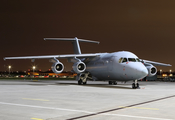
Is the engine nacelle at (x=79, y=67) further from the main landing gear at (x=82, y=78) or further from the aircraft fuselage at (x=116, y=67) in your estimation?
the main landing gear at (x=82, y=78)

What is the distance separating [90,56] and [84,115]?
69.5 feet

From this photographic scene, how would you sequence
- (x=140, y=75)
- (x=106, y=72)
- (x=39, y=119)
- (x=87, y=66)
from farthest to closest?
(x=87, y=66)
(x=106, y=72)
(x=140, y=75)
(x=39, y=119)

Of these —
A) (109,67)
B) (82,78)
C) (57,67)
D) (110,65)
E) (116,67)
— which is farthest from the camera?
(82,78)

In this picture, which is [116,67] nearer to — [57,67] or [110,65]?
[110,65]

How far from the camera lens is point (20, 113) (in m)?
7.84

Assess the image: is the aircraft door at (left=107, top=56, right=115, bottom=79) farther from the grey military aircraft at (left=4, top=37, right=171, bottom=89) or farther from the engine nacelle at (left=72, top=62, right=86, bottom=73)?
A: the engine nacelle at (left=72, top=62, right=86, bottom=73)

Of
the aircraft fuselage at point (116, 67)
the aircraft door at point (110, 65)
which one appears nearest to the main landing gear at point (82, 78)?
the aircraft fuselage at point (116, 67)

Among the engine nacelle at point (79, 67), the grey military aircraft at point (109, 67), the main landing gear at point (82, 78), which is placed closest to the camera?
the grey military aircraft at point (109, 67)

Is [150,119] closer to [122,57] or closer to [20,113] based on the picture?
[20,113]

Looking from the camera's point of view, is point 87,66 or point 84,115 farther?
point 87,66

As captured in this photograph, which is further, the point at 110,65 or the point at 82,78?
the point at 82,78

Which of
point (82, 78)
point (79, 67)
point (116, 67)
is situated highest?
point (79, 67)

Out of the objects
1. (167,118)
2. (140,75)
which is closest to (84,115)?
(167,118)

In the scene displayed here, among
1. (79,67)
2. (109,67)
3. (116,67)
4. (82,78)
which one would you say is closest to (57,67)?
(79,67)
